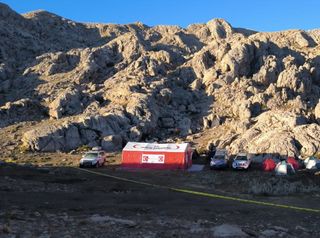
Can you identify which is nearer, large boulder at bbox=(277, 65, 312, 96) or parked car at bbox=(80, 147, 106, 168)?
parked car at bbox=(80, 147, 106, 168)

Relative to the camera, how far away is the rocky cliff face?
229 feet

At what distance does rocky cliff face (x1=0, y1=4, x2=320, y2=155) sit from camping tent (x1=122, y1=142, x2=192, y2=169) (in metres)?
12.4

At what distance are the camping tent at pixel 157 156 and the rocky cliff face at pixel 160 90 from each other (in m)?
12.4

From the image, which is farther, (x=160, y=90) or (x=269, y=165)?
(x=160, y=90)

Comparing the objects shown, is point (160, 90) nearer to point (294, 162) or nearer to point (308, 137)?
point (308, 137)

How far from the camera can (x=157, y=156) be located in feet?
183

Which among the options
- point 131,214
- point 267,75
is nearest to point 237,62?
point 267,75

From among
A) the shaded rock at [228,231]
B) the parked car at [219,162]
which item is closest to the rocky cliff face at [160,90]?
the parked car at [219,162]

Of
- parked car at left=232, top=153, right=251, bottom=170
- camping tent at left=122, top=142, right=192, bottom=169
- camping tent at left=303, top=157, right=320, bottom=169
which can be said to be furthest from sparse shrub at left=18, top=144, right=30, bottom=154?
camping tent at left=303, top=157, right=320, bottom=169

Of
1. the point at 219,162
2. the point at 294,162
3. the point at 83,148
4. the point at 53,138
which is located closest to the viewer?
the point at 219,162

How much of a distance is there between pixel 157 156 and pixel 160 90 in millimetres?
32662

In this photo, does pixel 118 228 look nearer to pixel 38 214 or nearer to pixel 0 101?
pixel 38 214

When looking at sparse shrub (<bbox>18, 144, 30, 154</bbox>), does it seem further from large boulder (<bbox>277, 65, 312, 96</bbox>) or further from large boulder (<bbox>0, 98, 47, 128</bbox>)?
large boulder (<bbox>277, 65, 312, 96</bbox>)

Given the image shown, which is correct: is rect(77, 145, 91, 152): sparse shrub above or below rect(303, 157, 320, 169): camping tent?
above
